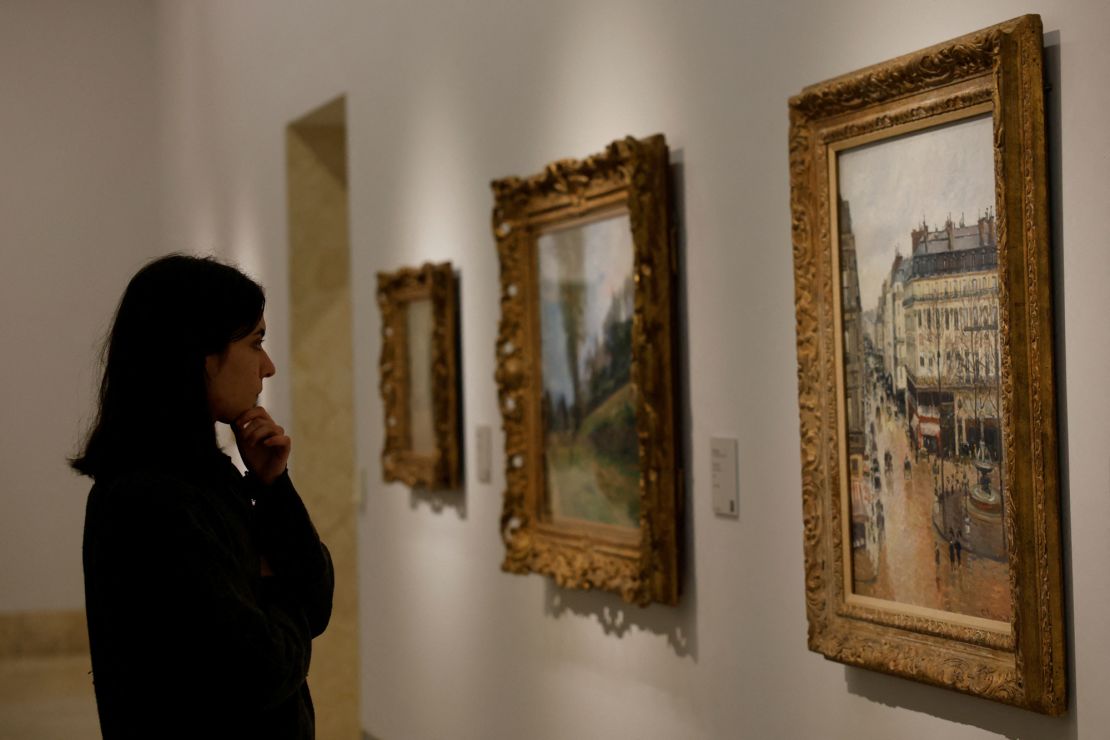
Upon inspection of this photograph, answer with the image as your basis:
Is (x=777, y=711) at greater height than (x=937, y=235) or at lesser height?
lesser

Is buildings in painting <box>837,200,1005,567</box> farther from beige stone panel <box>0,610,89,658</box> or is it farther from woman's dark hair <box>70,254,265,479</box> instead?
beige stone panel <box>0,610,89,658</box>

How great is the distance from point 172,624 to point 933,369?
178 cm

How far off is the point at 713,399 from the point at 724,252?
0.44m

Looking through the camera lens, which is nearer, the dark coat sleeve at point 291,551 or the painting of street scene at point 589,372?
the dark coat sleeve at point 291,551

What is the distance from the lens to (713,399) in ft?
12.9

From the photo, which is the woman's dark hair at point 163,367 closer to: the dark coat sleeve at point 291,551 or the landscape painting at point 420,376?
the dark coat sleeve at point 291,551

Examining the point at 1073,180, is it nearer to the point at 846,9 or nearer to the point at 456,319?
the point at 846,9

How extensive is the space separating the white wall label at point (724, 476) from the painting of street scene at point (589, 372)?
40 centimetres

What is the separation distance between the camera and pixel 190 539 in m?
2.56

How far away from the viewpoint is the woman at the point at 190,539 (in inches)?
99.7

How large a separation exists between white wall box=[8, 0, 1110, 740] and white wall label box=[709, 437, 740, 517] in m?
0.05

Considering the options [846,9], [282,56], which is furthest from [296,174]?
[846,9]

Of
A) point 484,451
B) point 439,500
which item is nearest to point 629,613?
point 484,451

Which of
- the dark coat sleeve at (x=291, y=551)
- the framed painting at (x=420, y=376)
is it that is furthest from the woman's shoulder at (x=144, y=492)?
the framed painting at (x=420, y=376)
